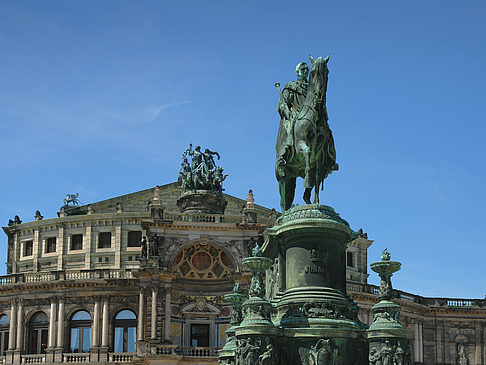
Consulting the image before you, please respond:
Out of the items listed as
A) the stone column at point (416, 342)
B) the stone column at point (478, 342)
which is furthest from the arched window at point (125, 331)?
the stone column at point (478, 342)

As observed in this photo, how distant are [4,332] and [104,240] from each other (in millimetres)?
12823

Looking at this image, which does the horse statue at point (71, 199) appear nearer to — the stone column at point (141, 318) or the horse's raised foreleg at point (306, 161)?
the stone column at point (141, 318)

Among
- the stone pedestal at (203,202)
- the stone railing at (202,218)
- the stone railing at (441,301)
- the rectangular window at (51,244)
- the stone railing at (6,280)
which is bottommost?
the stone railing at (441,301)

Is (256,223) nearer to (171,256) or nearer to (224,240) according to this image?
(224,240)

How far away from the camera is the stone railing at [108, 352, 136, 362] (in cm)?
6091

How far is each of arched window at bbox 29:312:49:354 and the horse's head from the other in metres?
53.5

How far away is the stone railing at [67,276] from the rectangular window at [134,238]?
258 inches

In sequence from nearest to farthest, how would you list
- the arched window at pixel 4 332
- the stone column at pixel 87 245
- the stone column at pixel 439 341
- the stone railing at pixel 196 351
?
the stone railing at pixel 196 351 → the arched window at pixel 4 332 → the stone column at pixel 439 341 → the stone column at pixel 87 245

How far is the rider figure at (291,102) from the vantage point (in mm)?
16094

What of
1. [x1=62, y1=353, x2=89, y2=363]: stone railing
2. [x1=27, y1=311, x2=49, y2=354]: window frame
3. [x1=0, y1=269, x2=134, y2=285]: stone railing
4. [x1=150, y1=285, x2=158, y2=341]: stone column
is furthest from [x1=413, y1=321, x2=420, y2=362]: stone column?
[x1=27, y1=311, x2=49, y2=354]: window frame

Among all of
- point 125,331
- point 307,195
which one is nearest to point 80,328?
point 125,331

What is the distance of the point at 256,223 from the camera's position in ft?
205

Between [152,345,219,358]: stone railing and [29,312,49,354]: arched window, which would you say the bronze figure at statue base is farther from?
[29,312,49,354]: arched window

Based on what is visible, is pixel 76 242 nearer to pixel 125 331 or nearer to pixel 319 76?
pixel 125 331
